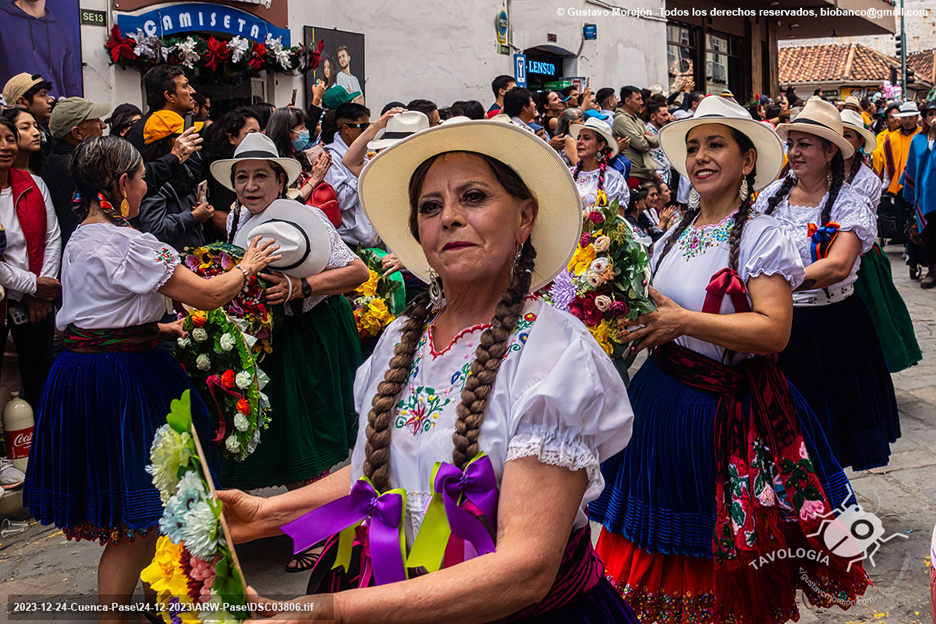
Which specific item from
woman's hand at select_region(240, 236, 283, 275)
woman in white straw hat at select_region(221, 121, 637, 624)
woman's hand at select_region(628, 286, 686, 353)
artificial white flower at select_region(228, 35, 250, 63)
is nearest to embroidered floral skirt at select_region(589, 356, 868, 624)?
woman's hand at select_region(628, 286, 686, 353)

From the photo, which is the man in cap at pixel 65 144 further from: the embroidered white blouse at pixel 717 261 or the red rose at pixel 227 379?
the embroidered white blouse at pixel 717 261

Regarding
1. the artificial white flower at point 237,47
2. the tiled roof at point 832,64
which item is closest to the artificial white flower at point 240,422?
the artificial white flower at point 237,47

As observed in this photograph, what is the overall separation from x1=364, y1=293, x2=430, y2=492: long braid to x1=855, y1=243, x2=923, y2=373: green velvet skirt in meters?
4.66

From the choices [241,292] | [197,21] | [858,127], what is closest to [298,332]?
[241,292]

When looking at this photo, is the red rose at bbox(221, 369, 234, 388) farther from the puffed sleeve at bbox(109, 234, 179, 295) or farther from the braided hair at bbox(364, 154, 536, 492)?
the braided hair at bbox(364, 154, 536, 492)

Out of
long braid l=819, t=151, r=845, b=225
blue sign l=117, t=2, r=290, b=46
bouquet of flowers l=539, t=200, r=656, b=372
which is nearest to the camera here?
bouquet of flowers l=539, t=200, r=656, b=372

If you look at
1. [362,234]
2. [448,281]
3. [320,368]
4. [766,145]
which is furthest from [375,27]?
[448,281]

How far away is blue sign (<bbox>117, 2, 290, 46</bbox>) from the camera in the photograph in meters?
9.67

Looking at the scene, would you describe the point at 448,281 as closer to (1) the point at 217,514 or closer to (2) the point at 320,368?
(1) the point at 217,514

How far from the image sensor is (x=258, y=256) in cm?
407

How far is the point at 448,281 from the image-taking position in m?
2.13

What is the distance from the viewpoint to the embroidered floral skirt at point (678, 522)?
10.2 feet

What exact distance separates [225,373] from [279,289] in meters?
0.56

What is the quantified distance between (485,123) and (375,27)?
457 inches
